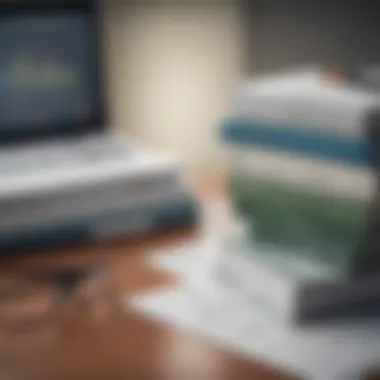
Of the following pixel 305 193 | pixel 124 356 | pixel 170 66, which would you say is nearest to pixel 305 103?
pixel 305 193

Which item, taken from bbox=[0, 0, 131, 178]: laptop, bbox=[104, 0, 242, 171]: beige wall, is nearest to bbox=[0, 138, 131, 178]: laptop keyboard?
bbox=[0, 0, 131, 178]: laptop

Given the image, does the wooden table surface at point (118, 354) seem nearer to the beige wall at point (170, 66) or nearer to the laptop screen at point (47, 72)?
the laptop screen at point (47, 72)

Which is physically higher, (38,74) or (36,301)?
(38,74)

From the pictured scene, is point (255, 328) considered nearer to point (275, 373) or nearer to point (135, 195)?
point (275, 373)

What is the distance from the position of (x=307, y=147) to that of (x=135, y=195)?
1.05 ft

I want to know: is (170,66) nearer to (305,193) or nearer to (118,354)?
(305,193)

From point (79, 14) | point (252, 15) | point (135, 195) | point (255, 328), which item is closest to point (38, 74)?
point (79, 14)

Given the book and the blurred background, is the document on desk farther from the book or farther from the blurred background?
the blurred background

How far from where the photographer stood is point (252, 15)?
5.34ft

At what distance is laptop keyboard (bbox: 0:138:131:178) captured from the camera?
129 centimetres

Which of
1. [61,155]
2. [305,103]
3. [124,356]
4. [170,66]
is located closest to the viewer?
[124,356]

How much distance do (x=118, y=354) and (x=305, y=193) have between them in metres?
0.29

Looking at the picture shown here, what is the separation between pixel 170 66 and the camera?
1.62 metres

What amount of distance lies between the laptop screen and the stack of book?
0.36 meters
